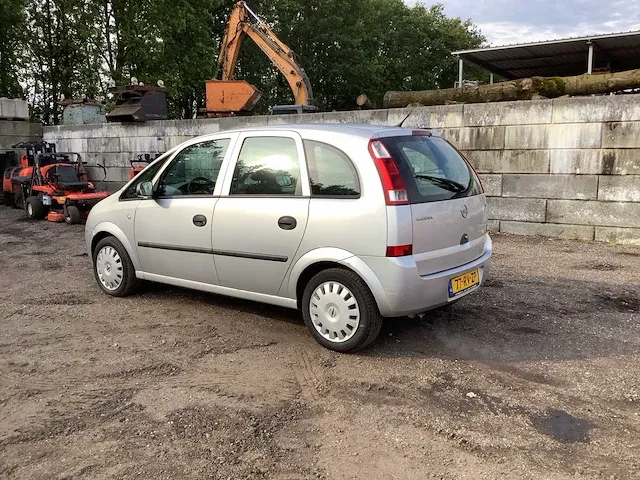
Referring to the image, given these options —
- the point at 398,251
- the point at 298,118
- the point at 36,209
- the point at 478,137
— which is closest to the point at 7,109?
the point at 36,209

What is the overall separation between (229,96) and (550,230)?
8.55 m

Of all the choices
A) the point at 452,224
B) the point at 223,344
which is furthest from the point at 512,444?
the point at 223,344

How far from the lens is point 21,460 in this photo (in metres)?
2.78

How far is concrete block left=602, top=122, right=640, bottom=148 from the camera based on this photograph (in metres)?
7.74

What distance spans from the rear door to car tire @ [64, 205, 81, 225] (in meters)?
8.94

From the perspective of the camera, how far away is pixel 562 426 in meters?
3.08

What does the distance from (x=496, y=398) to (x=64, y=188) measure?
1085cm

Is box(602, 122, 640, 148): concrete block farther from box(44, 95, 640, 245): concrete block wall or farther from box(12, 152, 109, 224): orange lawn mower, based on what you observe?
box(12, 152, 109, 224): orange lawn mower

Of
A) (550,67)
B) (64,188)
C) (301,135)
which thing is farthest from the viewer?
(550,67)

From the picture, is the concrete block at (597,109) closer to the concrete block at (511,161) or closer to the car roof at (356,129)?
the concrete block at (511,161)

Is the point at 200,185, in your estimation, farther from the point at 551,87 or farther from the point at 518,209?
the point at 551,87

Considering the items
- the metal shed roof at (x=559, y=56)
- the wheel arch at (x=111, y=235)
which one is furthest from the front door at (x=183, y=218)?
the metal shed roof at (x=559, y=56)

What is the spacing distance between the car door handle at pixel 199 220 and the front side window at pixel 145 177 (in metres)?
0.81

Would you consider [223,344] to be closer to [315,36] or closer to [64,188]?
Result: [64,188]
